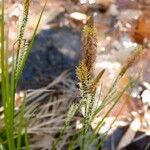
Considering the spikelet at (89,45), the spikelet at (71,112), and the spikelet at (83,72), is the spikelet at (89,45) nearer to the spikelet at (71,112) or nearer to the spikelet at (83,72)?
the spikelet at (83,72)

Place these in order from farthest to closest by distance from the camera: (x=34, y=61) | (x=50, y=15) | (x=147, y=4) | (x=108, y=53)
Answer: (x=147, y=4), (x=50, y=15), (x=108, y=53), (x=34, y=61)

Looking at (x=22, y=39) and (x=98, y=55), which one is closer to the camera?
(x=22, y=39)

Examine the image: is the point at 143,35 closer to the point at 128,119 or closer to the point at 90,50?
the point at 128,119

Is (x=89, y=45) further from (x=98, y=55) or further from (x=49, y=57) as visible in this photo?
(x=98, y=55)

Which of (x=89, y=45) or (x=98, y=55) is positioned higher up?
(x=89, y=45)

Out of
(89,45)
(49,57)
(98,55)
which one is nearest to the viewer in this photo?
(89,45)

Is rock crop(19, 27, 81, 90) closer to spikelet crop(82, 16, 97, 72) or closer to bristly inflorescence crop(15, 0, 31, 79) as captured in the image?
bristly inflorescence crop(15, 0, 31, 79)

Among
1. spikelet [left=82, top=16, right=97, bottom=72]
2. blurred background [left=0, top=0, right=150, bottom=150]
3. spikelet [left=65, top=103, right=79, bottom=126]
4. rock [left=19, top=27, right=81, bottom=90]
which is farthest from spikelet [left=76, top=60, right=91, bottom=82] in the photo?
rock [left=19, top=27, right=81, bottom=90]

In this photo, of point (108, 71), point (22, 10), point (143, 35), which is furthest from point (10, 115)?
point (143, 35)

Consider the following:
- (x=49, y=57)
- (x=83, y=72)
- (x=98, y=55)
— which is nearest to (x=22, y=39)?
(x=83, y=72)
